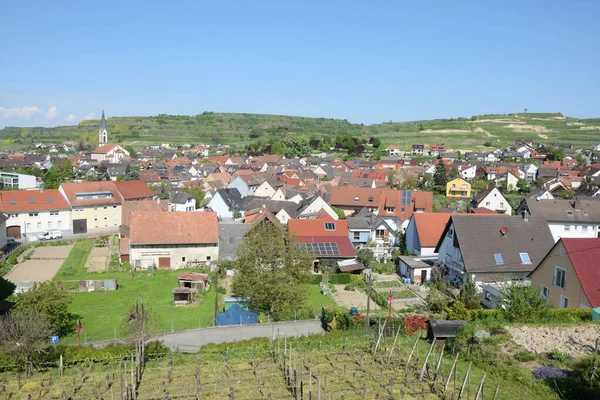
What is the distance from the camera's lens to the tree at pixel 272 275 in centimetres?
2203

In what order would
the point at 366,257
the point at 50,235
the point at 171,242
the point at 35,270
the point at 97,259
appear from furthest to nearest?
the point at 50,235 → the point at 97,259 → the point at 171,242 → the point at 366,257 → the point at 35,270

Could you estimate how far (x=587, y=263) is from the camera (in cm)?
2028

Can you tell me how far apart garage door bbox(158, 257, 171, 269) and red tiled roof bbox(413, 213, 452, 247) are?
1664 cm

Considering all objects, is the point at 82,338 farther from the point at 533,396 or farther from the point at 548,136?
the point at 548,136

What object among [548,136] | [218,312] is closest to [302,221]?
[218,312]

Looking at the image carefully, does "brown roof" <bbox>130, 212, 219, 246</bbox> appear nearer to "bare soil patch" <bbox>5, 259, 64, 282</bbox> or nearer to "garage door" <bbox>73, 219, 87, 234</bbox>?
"bare soil patch" <bbox>5, 259, 64, 282</bbox>

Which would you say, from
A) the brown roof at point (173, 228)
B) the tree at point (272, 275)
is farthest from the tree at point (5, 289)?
the tree at point (272, 275)

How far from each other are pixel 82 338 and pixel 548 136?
165648 mm

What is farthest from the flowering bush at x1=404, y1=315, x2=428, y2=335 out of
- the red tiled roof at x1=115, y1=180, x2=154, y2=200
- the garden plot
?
the red tiled roof at x1=115, y1=180, x2=154, y2=200

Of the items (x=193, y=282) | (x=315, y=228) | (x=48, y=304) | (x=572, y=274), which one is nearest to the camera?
(x=48, y=304)

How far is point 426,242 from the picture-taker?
3259 centimetres

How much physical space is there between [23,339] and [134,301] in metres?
9.50

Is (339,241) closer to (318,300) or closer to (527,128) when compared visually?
(318,300)

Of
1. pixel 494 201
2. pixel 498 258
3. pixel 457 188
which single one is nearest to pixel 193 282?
pixel 498 258
